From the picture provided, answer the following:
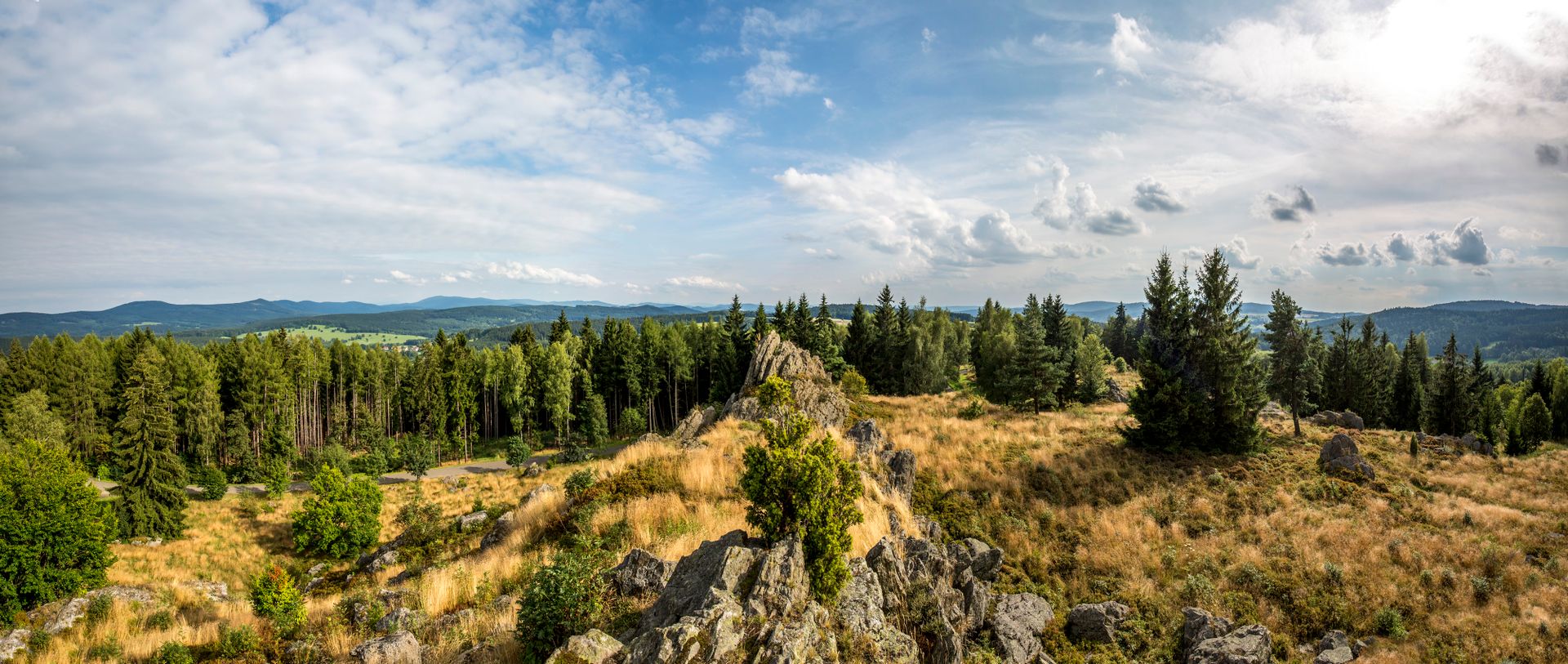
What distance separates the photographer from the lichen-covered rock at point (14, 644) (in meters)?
12.3

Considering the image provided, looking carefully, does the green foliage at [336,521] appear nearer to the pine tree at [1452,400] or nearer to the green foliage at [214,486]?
the green foliage at [214,486]

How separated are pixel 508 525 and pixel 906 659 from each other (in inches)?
483

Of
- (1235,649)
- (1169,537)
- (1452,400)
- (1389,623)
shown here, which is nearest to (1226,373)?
(1169,537)

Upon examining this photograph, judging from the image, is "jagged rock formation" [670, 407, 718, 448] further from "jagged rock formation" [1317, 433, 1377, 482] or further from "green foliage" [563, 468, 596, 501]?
"jagged rock formation" [1317, 433, 1377, 482]

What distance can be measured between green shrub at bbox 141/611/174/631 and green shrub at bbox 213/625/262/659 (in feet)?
17.9

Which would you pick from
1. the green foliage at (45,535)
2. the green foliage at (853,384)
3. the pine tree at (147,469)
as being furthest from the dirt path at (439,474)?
the green foliage at (45,535)

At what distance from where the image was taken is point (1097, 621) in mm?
14781

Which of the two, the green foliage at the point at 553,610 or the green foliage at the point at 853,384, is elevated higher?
the green foliage at the point at 553,610

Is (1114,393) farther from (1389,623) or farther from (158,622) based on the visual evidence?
(158,622)

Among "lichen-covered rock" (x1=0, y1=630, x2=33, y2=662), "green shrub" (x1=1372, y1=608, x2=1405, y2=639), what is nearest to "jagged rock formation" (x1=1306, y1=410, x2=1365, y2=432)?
"green shrub" (x1=1372, y1=608, x2=1405, y2=639)

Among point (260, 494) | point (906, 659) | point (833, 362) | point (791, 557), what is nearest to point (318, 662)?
point (791, 557)

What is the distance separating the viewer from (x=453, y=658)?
7.88m

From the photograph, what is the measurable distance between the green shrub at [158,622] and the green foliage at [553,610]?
11373 mm

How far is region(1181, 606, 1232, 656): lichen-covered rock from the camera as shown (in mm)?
14211
